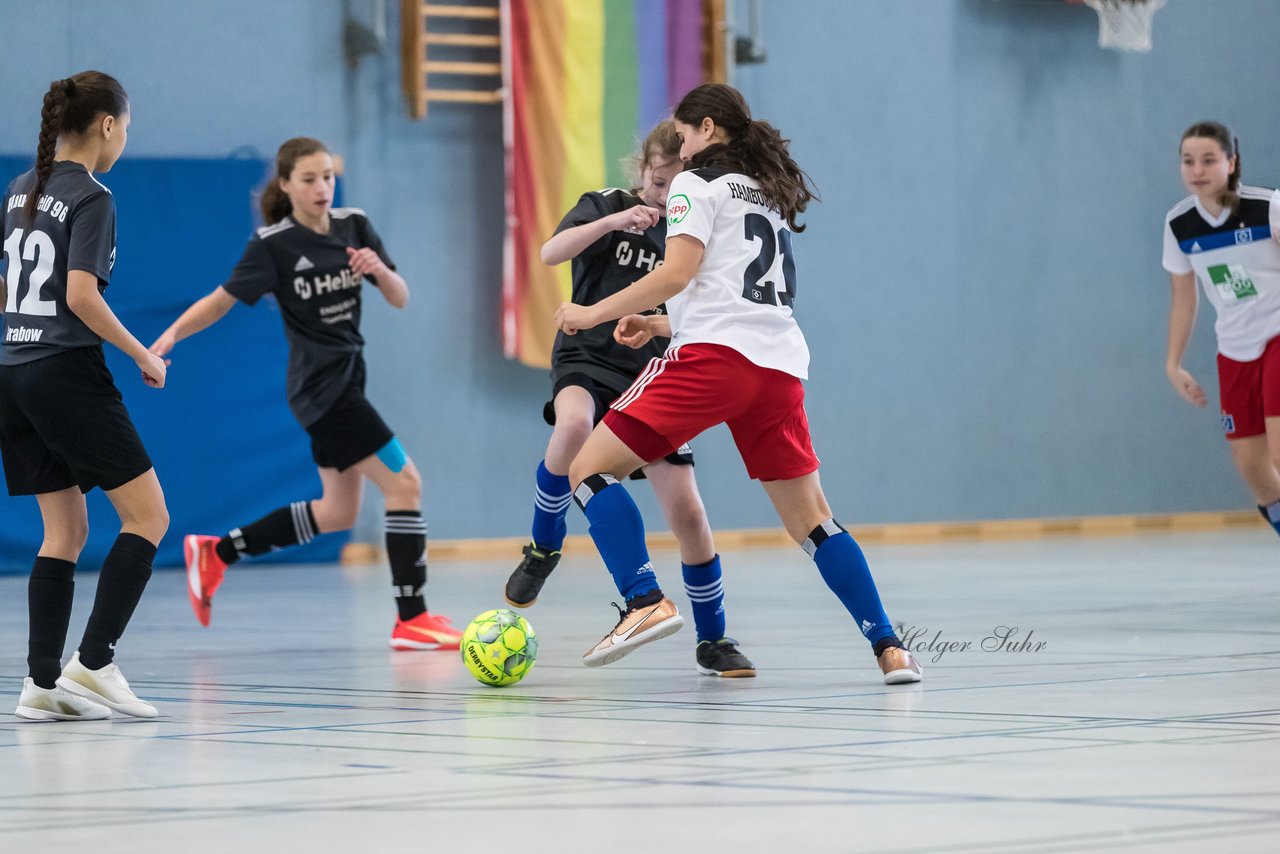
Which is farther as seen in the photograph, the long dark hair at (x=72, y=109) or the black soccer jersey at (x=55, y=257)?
the long dark hair at (x=72, y=109)

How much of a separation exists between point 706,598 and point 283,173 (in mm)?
2372

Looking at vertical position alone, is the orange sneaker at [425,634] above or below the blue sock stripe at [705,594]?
below

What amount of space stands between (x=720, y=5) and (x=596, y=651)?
860 centimetres

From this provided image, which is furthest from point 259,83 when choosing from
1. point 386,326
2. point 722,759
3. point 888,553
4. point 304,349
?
point 722,759

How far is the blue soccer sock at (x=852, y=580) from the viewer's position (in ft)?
15.5

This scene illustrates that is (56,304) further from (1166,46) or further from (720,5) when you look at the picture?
(1166,46)

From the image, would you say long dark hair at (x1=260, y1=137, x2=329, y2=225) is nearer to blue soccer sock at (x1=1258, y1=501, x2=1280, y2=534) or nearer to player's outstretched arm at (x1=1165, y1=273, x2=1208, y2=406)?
player's outstretched arm at (x1=1165, y1=273, x2=1208, y2=406)

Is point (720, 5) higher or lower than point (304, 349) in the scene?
higher

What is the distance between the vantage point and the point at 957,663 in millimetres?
5266

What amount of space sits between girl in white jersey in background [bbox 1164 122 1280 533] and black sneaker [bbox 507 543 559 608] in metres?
2.87

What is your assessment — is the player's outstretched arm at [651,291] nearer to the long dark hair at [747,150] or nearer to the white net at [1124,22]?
the long dark hair at [747,150]

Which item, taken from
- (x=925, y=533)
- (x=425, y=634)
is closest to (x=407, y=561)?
(x=425, y=634)

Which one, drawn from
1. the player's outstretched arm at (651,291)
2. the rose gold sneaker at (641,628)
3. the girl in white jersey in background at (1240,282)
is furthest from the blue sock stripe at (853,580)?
the girl in white jersey in background at (1240,282)

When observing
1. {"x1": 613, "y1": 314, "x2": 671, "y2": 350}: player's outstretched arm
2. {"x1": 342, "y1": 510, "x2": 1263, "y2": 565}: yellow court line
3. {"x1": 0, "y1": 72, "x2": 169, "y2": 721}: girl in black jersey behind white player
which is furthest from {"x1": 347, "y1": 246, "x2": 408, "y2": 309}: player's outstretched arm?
{"x1": 342, "y1": 510, "x2": 1263, "y2": 565}: yellow court line
